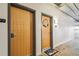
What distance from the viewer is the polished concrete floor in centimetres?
224

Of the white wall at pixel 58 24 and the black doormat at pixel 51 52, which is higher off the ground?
the white wall at pixel 58 24

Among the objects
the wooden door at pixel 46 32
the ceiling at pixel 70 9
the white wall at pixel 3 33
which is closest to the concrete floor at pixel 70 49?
the wooden door at pixel 46 32

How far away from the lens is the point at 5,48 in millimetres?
2119

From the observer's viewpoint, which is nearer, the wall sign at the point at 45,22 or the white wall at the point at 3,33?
the white wall at the point at 3,33

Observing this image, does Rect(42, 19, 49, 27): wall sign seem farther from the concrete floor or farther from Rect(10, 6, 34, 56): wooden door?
the concrete floor

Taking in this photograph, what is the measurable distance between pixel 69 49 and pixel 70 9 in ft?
2.07

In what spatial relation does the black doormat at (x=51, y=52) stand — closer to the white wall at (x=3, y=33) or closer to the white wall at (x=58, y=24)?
the white wall at (x=58, y=24)

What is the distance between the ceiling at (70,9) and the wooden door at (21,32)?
49 cm

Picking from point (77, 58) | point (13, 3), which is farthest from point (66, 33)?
point (13, 3)

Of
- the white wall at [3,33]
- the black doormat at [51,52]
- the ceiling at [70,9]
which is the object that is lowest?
the black doormat at [51,52]

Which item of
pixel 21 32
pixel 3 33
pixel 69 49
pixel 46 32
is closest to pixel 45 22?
pixel 46 32

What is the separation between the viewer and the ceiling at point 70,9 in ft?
7.35

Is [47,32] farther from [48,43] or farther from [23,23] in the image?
[23,23]

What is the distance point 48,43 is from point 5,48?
2.25 ft
